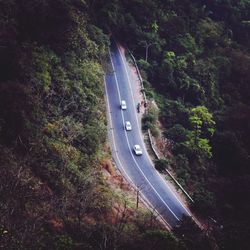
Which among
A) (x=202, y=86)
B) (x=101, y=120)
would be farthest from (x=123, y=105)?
(x=202, y=86)

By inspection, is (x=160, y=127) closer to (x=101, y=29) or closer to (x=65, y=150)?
(x=101, y=29)

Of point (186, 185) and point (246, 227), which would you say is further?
point (186, 185)

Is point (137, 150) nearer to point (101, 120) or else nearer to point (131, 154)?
point (131, 154)

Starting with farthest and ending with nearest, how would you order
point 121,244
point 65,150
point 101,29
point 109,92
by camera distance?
point 101,29, point 109,92, point 65,150, point 121,244

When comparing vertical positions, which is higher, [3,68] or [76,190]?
[3,68]

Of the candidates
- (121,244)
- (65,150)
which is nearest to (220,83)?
(65,150)

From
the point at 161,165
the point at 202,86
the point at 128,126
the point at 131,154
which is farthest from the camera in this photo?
the point at 202,86
